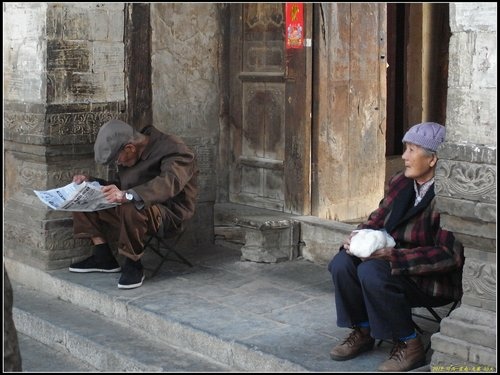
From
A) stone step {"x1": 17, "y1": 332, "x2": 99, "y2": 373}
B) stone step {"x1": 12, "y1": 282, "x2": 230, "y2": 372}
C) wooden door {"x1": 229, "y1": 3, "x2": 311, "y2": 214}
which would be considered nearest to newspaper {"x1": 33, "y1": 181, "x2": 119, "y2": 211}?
stone step {"x1": 12, "y1": 282, "x2": 230, "y2": 372}

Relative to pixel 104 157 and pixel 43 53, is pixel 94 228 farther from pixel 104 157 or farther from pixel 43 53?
pixel 43 53

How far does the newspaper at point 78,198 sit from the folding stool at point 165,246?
0.44 meters

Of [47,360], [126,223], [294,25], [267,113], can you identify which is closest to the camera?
[47,360]

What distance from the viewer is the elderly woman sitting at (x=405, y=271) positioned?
4871 millimetres

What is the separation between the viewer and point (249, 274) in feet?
23.0

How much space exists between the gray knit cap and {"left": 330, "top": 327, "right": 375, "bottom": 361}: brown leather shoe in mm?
2298

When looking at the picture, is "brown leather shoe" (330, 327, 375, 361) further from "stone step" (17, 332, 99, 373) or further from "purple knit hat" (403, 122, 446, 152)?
"stone step" (17, 332, 99, 373)

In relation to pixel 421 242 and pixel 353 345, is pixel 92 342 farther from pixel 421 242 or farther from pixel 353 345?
pixel 421 242

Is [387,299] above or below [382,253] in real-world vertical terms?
below

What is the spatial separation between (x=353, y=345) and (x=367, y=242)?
59 cm

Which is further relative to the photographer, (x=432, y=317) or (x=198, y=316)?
(x=198, y=316)

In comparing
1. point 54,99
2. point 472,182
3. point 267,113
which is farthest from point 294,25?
point 472,182

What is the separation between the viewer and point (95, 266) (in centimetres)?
718

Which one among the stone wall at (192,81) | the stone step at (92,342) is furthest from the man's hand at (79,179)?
the stone wall at (192,81)
